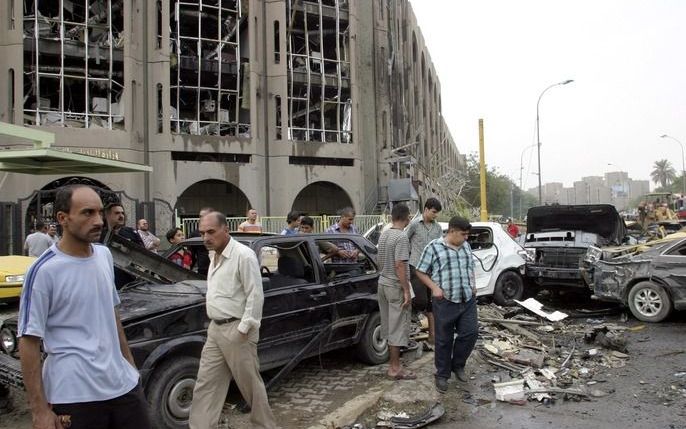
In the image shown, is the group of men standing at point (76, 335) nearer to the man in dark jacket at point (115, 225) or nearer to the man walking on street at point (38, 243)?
the man in dark jacket at point (115, 225)

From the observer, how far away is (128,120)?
21.3m

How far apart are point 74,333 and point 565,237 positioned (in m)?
10.5

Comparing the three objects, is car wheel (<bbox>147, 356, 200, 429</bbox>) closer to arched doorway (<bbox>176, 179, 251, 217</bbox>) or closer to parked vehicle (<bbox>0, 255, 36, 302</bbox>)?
parked vehicle (<bbox>0, 255, 36, 302</bbox>)

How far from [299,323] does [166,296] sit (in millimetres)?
1298

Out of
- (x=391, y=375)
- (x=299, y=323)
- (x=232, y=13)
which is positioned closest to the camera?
(x=299, y=323)

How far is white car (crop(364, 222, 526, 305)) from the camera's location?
31.4ft

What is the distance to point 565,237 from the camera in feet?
36.4

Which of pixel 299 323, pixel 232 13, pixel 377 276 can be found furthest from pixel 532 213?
pixel 232 13

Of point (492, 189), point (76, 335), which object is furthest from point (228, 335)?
point (492, 189)

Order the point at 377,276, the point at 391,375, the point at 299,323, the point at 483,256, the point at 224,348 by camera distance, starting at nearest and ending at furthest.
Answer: the point at 224,348
the point at 299,323
the point at 391,375
the point at 377,276
the point at 483,256

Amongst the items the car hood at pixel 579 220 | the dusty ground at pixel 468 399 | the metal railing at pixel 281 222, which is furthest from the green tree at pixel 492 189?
the dusty ground at pixel 468 399

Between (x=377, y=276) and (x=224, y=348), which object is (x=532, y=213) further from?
(x=224, y=348)

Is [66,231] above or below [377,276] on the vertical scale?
above

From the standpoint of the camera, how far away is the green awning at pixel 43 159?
8.33m
